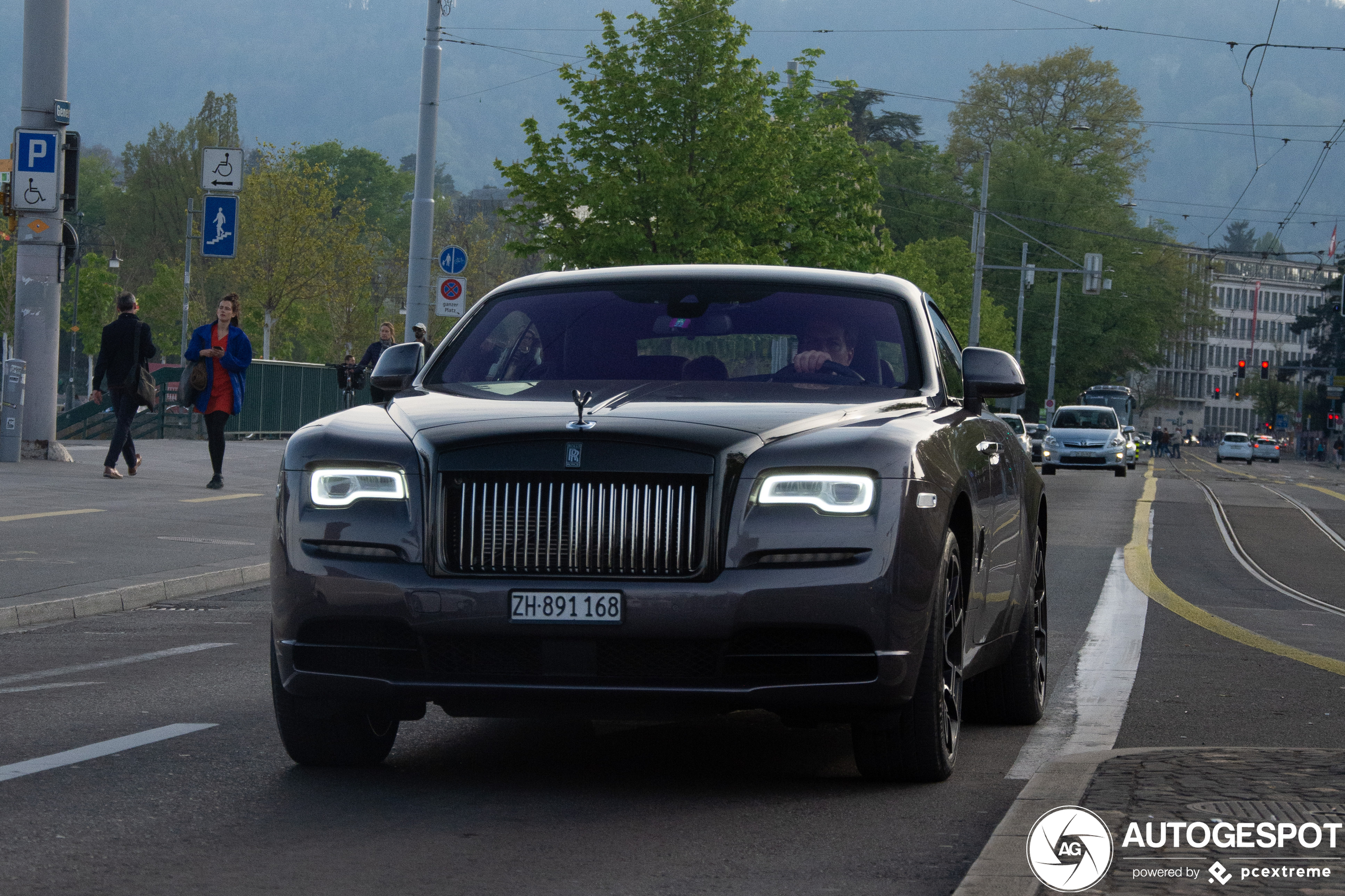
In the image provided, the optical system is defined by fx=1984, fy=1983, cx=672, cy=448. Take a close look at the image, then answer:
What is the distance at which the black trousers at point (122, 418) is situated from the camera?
66.9ft

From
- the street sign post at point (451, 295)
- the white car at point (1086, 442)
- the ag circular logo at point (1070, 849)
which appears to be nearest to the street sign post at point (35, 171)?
the street sign post at point (451, 295)

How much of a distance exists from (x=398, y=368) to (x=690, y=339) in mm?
1077

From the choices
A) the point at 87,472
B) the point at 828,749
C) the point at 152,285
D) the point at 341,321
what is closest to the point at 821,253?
the point at 87,472

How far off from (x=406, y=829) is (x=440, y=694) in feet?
1.55

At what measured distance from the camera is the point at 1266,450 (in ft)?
356

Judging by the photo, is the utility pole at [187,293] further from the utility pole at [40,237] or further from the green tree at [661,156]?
the utility pole at [40,237]

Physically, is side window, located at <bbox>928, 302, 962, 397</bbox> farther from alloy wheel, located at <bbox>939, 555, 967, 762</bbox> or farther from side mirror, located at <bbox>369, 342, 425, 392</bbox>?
side mirror, located at <bbox>369, 342, 425, 392</bbox>

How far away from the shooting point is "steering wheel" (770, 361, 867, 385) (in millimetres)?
6543

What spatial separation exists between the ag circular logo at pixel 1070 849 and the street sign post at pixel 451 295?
23.5 meters

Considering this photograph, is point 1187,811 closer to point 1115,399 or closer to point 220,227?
point 220,227

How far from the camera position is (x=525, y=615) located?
5395mm

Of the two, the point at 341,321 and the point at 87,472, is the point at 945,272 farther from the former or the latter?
the point at 87,472

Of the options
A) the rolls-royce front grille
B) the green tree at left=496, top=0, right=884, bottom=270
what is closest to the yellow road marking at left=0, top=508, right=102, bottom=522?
the rolls-royce front grille

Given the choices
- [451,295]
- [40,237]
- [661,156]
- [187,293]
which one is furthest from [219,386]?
[187,293]
